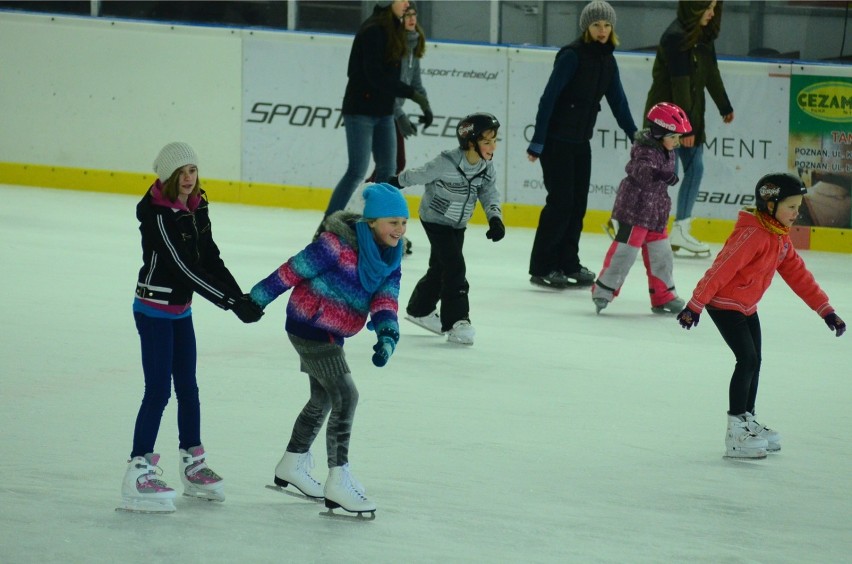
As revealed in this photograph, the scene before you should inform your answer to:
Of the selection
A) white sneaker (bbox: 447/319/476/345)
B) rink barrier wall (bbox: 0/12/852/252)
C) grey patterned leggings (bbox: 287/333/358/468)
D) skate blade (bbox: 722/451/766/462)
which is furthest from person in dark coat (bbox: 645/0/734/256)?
grey patterned leggings (bbox: 287/333/358/468)

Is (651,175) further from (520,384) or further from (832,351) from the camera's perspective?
(520,384)

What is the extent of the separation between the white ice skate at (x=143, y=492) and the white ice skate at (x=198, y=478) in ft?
0.41

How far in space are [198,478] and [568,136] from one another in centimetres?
523

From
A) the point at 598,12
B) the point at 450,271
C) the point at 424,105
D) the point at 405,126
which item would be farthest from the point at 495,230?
the point at 405,126

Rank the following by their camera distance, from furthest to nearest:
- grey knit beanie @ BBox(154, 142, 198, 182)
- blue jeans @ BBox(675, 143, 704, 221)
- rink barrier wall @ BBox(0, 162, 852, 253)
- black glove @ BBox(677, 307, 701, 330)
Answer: rink barrier wall @ BBox(0, 162, 852, 253)
blue jeans @ BBox(675, 143, 704, 221)
black glove @ BBox(677, 307, 701, 330)
grey knit beanie @ BBox(154, 142, 198, 182)

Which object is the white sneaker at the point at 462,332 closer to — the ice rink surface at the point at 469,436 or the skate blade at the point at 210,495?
the ice rink surface at the point at 469,436

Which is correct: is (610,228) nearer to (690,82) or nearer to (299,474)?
(690,82)

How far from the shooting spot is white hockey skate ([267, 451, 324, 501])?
4.98 m

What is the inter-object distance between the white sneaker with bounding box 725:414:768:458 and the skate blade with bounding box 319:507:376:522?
159 centimetres

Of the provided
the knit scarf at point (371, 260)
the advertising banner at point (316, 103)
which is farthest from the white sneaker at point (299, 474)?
the advertising banner at point (316, 103)

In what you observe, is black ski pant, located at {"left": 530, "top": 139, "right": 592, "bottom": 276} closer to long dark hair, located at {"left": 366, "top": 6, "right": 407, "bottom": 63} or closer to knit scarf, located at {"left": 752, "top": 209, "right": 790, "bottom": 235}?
long dark hair, located at {"left": 366, "top": 6, "right": 407, "bottom": 63}

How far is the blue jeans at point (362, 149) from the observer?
33.9ft

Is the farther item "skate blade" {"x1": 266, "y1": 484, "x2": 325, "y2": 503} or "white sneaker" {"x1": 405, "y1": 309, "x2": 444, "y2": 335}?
"white sneaker" {"x1": 405, "y1": 309, "x2": 444, "y2": 335}

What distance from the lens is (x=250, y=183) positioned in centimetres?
1335
